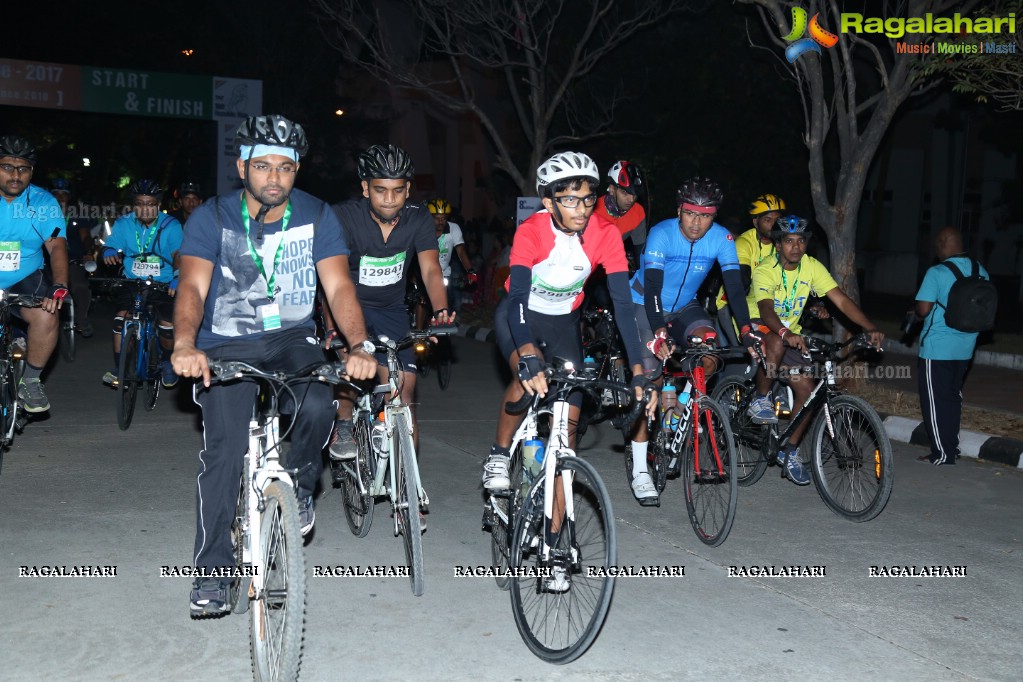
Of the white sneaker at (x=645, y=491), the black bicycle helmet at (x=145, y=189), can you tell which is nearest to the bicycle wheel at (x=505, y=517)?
the white sneaker at (x=645, y=491)

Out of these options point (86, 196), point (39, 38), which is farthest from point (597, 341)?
point (86, 196)

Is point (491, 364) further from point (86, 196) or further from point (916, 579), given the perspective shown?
point (86, 196)

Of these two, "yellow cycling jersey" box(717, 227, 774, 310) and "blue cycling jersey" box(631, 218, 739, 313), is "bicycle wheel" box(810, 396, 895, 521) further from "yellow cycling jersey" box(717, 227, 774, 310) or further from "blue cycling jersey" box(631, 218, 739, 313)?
"yellow cycling jersey" box(717, 227, 774, 310)

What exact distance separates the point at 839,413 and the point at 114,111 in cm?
2654

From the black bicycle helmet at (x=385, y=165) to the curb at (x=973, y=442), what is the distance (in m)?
5.33

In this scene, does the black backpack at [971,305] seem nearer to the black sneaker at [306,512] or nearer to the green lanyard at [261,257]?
the black sneaker at [306,512]

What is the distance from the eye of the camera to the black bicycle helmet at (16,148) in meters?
8.35

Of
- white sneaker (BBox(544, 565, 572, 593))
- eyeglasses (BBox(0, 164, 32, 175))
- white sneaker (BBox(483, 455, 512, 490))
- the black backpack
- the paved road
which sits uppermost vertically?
eyeglasses (BBox(0, 164, 32, 175))

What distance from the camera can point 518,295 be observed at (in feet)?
17.9

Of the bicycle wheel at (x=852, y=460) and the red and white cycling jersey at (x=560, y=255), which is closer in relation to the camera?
the red and white cycling jersey at (x=560, y=255)

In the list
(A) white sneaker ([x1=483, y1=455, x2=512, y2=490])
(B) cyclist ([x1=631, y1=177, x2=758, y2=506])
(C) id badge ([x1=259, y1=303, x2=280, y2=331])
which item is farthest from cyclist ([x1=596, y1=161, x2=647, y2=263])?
(C) id badge ([x1=259, y1=303, x2=280, y2=331])

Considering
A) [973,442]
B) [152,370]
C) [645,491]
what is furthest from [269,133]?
[973,442]

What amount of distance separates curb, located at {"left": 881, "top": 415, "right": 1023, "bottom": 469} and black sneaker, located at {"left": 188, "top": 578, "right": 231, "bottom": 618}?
258 inches

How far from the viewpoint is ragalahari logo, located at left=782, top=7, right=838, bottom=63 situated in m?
12.1
